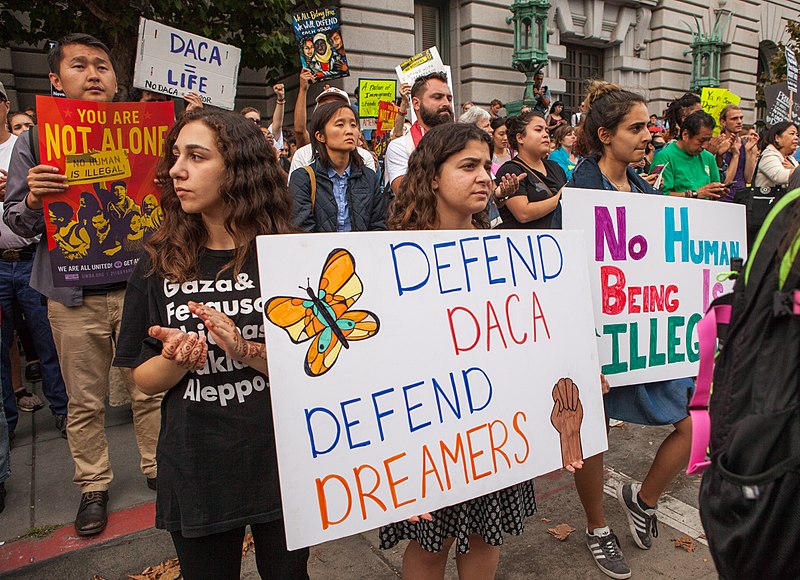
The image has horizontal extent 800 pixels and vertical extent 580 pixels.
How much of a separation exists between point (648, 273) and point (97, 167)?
8.35 ft

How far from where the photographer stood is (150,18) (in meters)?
7.93

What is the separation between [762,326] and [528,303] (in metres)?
0.98

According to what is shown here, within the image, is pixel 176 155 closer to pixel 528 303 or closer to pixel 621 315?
pixel 528 303

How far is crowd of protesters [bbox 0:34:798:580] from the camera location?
1.76 meters

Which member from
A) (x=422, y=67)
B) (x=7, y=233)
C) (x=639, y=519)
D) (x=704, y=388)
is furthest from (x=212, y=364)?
(x=422, y=67)

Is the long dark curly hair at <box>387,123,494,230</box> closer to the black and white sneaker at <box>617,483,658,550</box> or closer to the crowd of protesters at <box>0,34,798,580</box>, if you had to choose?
the crowd of protesters at <box>0,34,798,580</box>

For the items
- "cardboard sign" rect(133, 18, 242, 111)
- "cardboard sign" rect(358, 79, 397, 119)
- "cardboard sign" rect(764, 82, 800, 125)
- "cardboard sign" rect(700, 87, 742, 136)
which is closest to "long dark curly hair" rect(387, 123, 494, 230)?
"cardboard sign" rect(133, 18, 242, 111)

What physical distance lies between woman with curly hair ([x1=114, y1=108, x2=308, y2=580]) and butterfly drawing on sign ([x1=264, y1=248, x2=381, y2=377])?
6.0 inches

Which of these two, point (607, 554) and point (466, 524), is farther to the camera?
point (607, 554)

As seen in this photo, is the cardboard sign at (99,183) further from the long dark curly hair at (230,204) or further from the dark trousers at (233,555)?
the dark trousers at (233,555)

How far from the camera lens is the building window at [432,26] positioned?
14.1 meters

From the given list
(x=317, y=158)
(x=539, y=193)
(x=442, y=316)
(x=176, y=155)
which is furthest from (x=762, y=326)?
(x=317, y=158)

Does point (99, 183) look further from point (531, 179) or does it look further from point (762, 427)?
point (762, 427)

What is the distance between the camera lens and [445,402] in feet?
6.01
